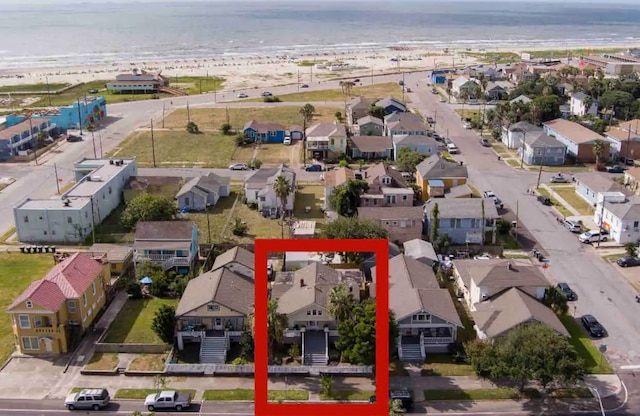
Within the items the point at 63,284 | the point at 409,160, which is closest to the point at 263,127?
the point at 409,160

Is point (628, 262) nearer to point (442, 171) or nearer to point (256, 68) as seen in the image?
point (442, 171)

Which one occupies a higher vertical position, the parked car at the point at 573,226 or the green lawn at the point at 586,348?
the parked car at the point at 573,226

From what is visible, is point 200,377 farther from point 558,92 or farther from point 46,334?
point 558,92

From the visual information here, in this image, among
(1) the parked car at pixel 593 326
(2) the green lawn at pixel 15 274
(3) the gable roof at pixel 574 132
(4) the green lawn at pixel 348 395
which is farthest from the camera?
(3) the gable roof at pixel 574 132

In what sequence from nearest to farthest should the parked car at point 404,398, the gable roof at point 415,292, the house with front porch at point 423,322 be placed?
1. the parked car at point 404,398
2. the house with front porch at point 423,322
3. the gable roof at point 415,292

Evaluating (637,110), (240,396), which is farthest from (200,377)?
(637,110)

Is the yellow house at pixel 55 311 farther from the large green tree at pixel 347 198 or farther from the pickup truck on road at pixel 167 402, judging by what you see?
the large green tree at pixel 347 198

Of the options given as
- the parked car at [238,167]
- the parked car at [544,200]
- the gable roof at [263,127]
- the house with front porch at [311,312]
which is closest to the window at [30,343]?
the house with front porch at [311,312]
